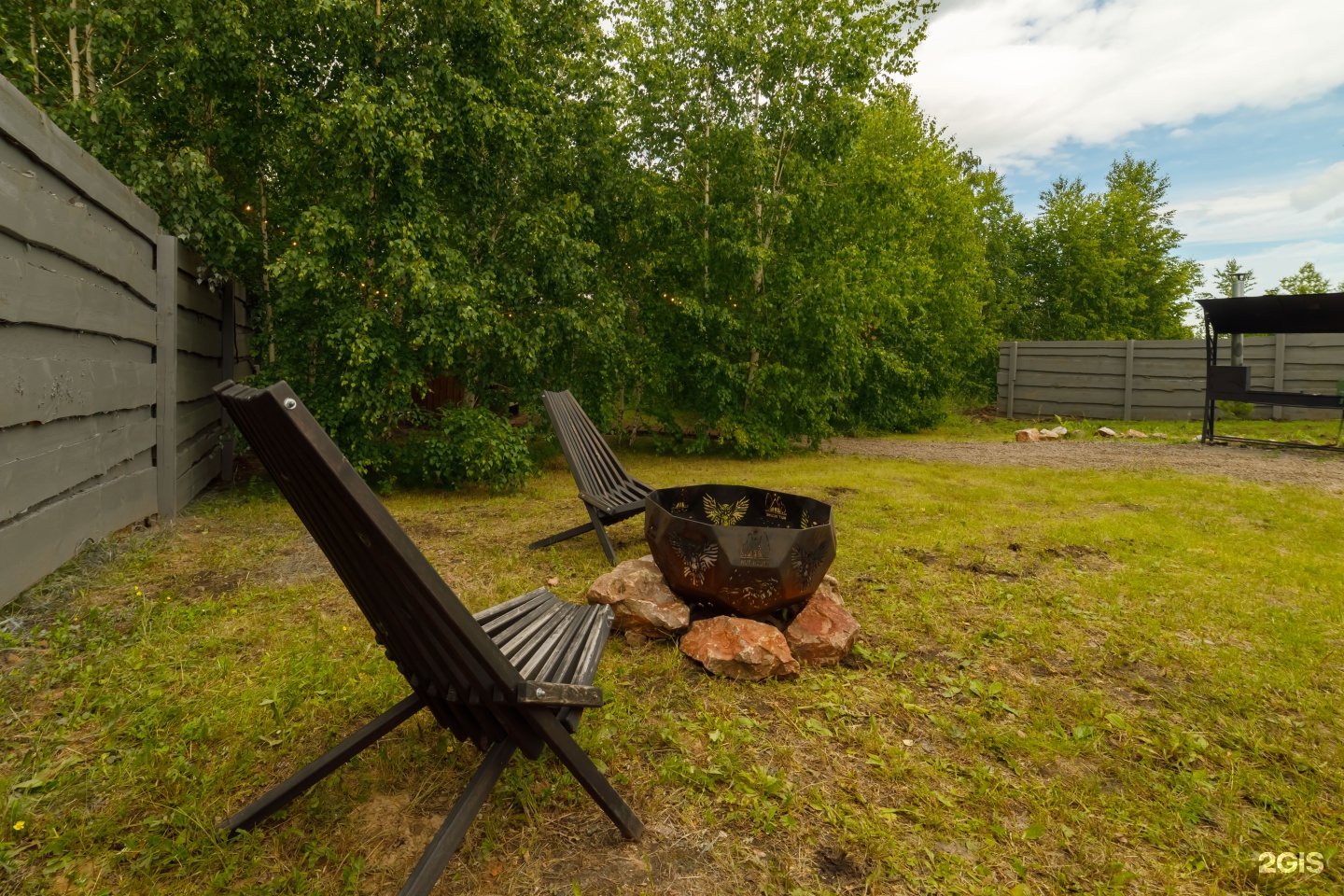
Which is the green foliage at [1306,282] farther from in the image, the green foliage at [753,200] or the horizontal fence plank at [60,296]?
the horizontal fence plank at [60,296]

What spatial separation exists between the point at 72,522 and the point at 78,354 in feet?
2.85

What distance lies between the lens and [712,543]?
9.39 ft

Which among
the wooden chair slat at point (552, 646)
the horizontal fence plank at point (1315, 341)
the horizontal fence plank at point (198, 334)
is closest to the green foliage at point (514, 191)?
the horizontal fence plank at point (198, 334)

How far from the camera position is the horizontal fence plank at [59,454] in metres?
2.79

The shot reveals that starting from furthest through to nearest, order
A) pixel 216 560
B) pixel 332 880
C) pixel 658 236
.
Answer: pixel 658 236 < pixel 216 560 < pixel 332 880

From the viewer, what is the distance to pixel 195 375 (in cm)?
548

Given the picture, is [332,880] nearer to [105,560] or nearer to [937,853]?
[937,853]

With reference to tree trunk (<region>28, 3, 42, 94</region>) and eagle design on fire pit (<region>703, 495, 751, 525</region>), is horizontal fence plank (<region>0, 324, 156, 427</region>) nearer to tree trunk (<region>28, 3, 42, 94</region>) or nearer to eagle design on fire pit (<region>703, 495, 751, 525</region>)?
tree trunk (<region>28, 3, 42, 94</region>)

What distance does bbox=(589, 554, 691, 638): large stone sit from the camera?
9.87 ft

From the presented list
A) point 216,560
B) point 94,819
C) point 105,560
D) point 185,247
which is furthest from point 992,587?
point 185,247

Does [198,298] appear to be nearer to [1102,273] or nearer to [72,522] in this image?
[72,522]

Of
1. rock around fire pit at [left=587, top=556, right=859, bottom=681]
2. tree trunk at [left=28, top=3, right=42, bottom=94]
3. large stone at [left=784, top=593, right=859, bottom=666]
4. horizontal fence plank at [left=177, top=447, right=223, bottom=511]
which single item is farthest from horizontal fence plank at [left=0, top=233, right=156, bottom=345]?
large stone at [left=784, top=593, right=859, bottom=666]

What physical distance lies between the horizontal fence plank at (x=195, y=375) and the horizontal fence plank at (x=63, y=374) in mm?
766

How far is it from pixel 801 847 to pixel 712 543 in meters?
1.27
